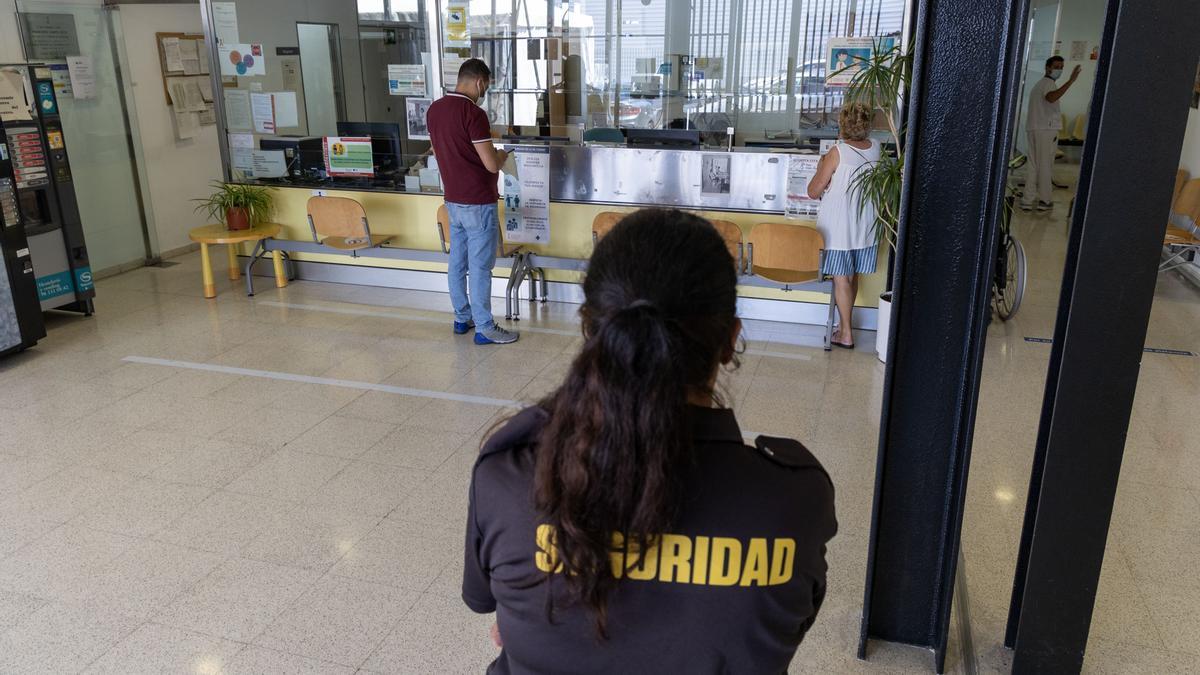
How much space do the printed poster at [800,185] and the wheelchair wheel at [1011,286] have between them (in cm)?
131

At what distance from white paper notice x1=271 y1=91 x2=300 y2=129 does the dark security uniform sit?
6490 millimetres

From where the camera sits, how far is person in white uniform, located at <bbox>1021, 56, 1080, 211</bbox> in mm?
9531

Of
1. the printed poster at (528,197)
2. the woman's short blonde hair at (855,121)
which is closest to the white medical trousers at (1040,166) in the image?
the woman's short blonde hair at (855,121)

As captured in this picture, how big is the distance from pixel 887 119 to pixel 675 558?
415 centimetres

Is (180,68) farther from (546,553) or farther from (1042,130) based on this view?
(1042,130)

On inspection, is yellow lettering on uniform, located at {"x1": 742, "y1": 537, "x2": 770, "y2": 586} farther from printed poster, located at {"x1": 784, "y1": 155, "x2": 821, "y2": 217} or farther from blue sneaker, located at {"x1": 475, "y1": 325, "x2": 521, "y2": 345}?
printed poster, located at {"x1": 784, "y1": 155, "x2": 821, "y2": 217}

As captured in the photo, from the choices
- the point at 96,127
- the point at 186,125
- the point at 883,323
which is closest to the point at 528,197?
the point at 883,323

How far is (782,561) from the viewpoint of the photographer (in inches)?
42.9

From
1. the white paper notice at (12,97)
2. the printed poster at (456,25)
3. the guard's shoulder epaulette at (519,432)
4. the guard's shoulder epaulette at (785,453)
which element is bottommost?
the guard's shoulder epaulette at (785,453)

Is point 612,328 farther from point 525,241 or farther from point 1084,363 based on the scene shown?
point 525,241

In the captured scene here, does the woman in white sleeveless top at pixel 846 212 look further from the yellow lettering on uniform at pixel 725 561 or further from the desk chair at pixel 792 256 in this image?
the yellow lettering on uniform at pixel 725 561

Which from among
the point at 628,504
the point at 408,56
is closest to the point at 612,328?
the point at 628,504

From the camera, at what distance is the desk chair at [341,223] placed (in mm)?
6117

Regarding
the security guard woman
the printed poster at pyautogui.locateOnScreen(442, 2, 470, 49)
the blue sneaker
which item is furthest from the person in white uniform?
the security guard woman
